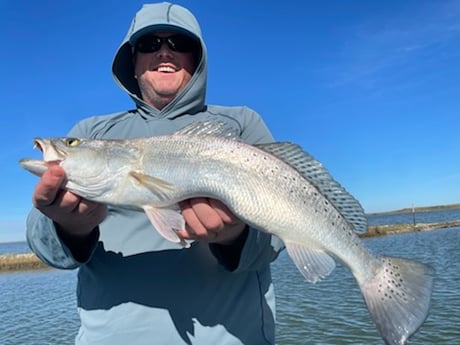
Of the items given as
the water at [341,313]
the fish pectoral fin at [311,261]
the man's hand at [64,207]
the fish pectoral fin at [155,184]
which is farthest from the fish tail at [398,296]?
the water at [341,313]

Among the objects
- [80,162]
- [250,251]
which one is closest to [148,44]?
[80,162]

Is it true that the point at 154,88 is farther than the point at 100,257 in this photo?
Yes

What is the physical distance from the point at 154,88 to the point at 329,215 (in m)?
1.79

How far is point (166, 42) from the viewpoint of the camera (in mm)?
3938

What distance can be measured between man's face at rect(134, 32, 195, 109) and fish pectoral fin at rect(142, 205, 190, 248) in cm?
120

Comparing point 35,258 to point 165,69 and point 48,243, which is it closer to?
point 165,69

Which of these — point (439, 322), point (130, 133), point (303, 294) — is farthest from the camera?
point (303, 294)

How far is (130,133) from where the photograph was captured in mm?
3785

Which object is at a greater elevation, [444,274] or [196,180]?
[196,180]

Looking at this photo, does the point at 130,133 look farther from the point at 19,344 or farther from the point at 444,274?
the point at 444,274

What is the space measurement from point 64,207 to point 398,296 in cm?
225

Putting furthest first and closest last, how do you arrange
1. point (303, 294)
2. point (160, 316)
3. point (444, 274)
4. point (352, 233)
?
point (444, 274)
point (303, 294)
point (352, 233)
point (160, 316)

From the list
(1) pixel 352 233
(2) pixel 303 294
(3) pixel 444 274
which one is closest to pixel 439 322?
(2) pixel 303 294

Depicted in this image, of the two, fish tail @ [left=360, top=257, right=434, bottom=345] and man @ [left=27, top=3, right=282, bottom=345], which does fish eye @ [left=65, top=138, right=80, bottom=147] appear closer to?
man @ [left=27, top=3, right=282, bottom=345]
